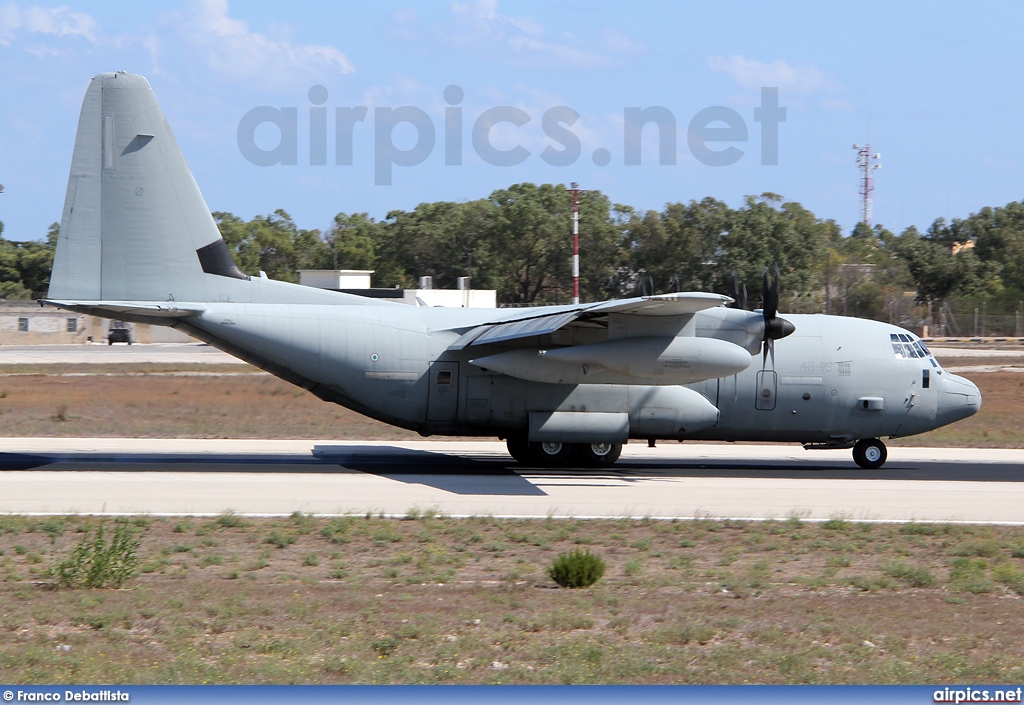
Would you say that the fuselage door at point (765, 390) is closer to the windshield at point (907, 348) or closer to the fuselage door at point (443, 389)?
the windshield at point (907, 348)

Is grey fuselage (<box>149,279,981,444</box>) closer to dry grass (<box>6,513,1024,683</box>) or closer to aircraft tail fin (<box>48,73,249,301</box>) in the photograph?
aircraft tail fin (<box>48,73,249,301</box>)

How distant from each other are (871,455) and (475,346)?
947 centimetres

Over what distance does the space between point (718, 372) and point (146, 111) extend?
40.2 feet

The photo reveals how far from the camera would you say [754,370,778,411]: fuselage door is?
20.8 metres

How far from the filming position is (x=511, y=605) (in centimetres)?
1020

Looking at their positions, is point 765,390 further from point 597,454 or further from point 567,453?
point 567,453

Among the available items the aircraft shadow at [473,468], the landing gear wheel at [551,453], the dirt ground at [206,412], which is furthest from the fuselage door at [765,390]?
the dirt ground at [206,412]

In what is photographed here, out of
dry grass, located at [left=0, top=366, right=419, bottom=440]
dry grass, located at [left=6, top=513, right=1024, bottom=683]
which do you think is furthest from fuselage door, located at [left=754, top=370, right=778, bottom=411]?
dry grass, located at [left=0, top=366, right=419, bottom=440]

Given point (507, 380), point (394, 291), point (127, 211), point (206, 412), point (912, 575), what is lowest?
point (912, 575)

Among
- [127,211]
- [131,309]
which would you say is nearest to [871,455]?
[131,309]

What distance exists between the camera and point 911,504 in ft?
56.9

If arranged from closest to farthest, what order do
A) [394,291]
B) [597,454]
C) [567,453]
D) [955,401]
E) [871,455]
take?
[567,453] → [597,454] → [955,401] → [871,455] → [394,291]

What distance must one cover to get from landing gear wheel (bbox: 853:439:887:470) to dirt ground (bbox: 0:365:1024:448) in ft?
23.1

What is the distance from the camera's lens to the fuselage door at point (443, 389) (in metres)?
20.0
